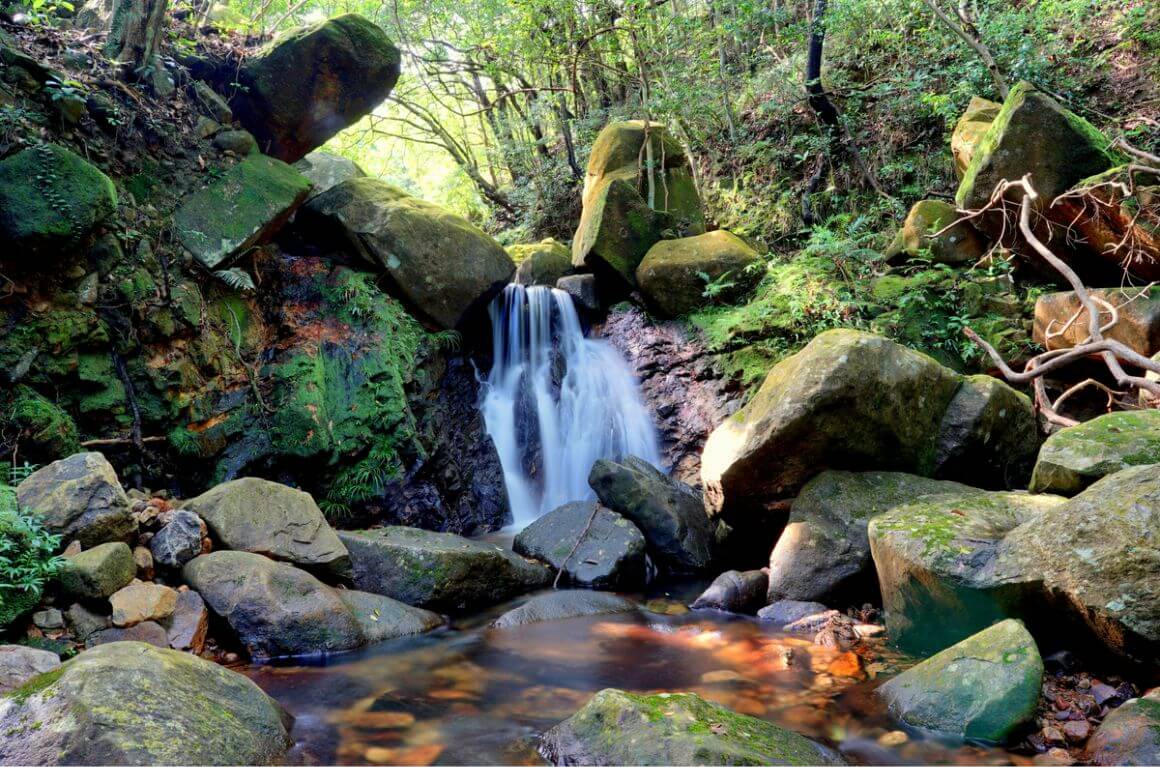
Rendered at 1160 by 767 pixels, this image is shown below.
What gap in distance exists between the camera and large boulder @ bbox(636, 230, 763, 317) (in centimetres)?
955

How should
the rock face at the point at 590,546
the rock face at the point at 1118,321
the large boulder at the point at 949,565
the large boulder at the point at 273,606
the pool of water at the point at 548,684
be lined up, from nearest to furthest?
the pool of water at the point at 548,684
the large boulder at the point at 949,565
the large boulder at the point at 273,606
the rock face at the point at 590,546
the rock face at the point at 1118,321

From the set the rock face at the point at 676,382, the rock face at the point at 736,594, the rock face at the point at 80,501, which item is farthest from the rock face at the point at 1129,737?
A: the rock face at the point at 80,501

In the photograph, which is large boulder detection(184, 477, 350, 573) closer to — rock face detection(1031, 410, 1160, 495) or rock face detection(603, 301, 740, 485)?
rock face detection(603, 301, 740, 485)

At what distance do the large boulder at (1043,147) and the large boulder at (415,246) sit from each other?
591cm

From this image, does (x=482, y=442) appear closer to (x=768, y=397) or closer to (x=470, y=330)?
(x=470, y=330)

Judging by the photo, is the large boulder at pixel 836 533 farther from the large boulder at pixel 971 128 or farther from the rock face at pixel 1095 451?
the large boulder at pixel 971 128

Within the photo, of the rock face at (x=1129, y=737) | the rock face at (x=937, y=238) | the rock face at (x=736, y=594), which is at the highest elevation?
the rock face at (x=937, y=238)

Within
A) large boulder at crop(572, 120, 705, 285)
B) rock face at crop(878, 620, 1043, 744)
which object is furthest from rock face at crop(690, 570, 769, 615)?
large boulder at crop(572, 120, 705, 285)

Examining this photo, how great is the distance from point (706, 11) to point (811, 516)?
11058 mm

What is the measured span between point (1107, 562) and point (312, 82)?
29.4 feet

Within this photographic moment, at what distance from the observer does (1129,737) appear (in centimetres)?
296

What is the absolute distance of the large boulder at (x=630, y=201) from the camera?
1033 cm

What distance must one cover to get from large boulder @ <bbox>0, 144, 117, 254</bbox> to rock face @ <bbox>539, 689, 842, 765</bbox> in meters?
5.30

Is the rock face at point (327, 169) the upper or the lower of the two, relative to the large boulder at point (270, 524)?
upper
